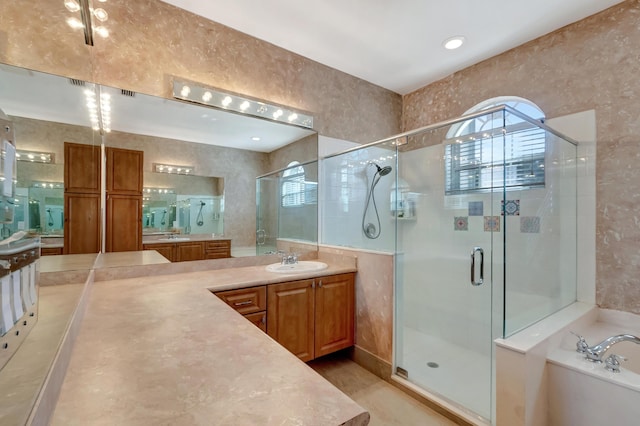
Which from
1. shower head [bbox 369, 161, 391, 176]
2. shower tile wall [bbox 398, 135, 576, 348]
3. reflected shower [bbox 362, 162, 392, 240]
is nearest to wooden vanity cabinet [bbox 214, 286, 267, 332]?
shower tile wall [bbox 398, 135, 576, 348]

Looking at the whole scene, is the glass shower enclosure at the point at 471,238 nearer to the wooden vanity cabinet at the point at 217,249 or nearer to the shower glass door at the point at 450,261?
the shower glass door at the point at 450,261

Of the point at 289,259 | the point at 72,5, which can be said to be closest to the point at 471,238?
the point at 289,259

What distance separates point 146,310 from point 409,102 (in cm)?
352

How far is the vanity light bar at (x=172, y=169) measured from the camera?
210 cm

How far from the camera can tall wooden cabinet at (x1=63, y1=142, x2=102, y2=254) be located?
129 centimetres

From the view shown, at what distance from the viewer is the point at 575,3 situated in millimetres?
2068

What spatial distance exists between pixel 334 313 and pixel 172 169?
5.76 ft

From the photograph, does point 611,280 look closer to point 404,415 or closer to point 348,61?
point 404,415

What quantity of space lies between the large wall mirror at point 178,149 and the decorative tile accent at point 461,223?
5.05ft

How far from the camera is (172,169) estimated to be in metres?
2.14

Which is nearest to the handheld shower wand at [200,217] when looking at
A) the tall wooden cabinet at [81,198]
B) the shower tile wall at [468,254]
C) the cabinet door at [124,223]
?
the cabinet door at [124,223]

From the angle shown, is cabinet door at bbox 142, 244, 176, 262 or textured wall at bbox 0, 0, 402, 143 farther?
A: cabinet door at bbox 142, 244, 176, 262

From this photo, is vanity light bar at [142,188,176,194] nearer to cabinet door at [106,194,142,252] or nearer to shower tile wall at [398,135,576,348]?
cabinet door at [106,194,142,252]

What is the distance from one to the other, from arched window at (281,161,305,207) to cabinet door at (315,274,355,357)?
3.10 feet
